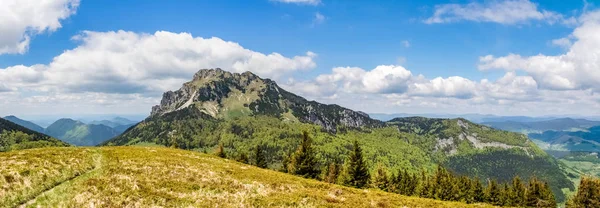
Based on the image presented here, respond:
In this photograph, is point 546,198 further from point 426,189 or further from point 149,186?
point 149,186

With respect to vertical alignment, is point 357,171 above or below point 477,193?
above

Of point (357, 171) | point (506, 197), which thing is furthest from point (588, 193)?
point (357, 171)

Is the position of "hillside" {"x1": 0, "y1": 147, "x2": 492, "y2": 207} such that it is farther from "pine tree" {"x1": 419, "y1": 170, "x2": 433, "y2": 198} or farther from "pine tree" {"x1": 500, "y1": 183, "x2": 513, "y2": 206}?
"pine tree" {"x1": 500, "y1": 183, "x2": 513, "y2": 206}

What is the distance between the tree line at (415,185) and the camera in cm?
9175

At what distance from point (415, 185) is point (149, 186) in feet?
351

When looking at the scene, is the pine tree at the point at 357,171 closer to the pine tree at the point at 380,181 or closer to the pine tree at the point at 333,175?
the pine tree at the point at 380,181

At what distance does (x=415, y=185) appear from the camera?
408ft

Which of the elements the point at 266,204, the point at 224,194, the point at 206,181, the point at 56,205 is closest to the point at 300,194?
the point at 266,204

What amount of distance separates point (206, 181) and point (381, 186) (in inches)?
2891

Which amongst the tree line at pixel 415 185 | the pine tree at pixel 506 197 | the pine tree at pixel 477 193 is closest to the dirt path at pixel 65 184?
the tree line at pixel 415 185

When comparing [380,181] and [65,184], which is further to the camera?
[380,181]

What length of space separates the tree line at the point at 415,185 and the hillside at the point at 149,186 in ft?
150

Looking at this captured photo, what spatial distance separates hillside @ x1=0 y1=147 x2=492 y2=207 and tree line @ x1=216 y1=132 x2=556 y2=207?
45.7m

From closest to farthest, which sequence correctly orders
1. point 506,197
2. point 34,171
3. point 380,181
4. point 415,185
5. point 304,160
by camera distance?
point 34,171 → point 304,160 → point 380,181 → point 506,197 → point 415,185
